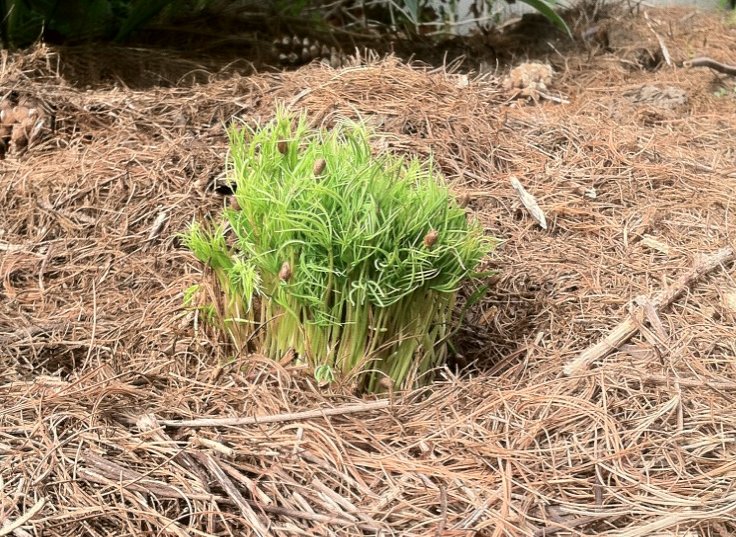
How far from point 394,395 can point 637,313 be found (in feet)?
2.10

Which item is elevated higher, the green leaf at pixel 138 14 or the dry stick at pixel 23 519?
the green leaf at pixel 138 14

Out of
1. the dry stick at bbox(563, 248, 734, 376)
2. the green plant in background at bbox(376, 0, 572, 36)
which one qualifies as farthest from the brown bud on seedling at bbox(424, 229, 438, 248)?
the green plant in background at bbox(376, 0, 572, 36)

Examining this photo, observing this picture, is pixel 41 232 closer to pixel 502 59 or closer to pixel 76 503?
pixel 76 503

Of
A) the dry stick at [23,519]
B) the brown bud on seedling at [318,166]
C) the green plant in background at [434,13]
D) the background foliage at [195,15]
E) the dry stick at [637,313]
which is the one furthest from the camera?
the green plant in background at [434,13]

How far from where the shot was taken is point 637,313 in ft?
6.06

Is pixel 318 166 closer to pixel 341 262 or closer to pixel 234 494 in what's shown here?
pixel 341 262

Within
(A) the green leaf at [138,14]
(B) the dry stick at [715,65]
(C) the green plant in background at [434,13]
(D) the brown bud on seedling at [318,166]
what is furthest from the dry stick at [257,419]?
(C) the green plant in background at [434,13]

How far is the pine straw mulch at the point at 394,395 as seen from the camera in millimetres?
1334

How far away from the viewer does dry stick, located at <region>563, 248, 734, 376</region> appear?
1714 millimetres

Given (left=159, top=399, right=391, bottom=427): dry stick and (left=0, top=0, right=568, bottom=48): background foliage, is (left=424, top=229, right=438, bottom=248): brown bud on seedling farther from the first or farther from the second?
(left=0, top=0, right=568, bottom=48): background foliage

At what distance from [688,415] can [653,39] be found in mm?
2835

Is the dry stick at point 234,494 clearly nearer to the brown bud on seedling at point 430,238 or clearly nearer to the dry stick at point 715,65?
the brown bud on seedling at point 430,238

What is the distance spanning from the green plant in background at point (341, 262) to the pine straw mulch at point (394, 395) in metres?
0.08

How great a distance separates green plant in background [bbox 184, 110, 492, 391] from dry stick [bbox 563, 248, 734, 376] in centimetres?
31
